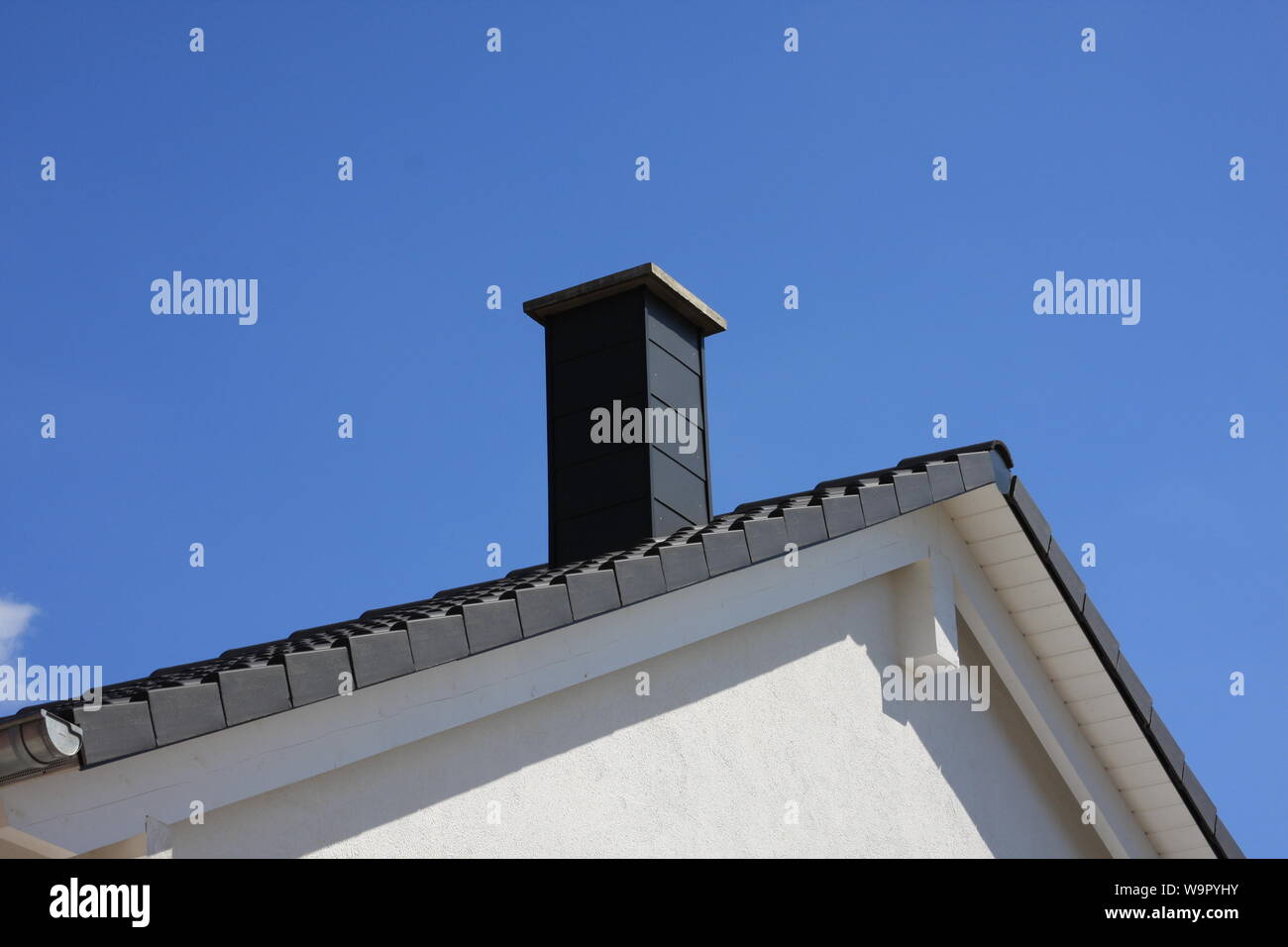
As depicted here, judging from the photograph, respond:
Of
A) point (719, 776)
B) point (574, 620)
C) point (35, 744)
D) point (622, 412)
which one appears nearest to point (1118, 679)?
point (719, 776)

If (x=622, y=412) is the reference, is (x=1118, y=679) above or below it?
below

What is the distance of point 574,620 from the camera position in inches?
191

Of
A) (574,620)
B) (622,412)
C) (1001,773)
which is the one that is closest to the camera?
(574,620)

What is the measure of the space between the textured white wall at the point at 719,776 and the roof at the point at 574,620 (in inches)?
17.0

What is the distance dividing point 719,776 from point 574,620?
A: 3.84 ft

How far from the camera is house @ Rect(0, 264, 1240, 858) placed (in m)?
3.96

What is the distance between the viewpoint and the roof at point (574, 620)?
364 cm

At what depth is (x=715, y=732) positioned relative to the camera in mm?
5641

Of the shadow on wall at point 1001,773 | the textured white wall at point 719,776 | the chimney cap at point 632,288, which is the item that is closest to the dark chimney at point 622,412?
the chimney cap at point 632,288

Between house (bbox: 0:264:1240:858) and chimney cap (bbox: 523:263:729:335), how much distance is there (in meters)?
0.02

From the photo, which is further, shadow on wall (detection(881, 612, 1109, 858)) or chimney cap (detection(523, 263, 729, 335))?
chimney cap (detection(523, 263, 729, 335))

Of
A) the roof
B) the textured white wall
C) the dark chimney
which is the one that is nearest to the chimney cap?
the dark chimney

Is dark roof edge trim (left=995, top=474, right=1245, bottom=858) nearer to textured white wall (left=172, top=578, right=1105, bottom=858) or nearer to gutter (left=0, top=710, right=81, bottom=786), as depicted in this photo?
textured white wall (left=172, top=578, right=1105, bottom=858)

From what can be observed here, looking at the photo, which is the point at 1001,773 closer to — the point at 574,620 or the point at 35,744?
the point at 574,620
